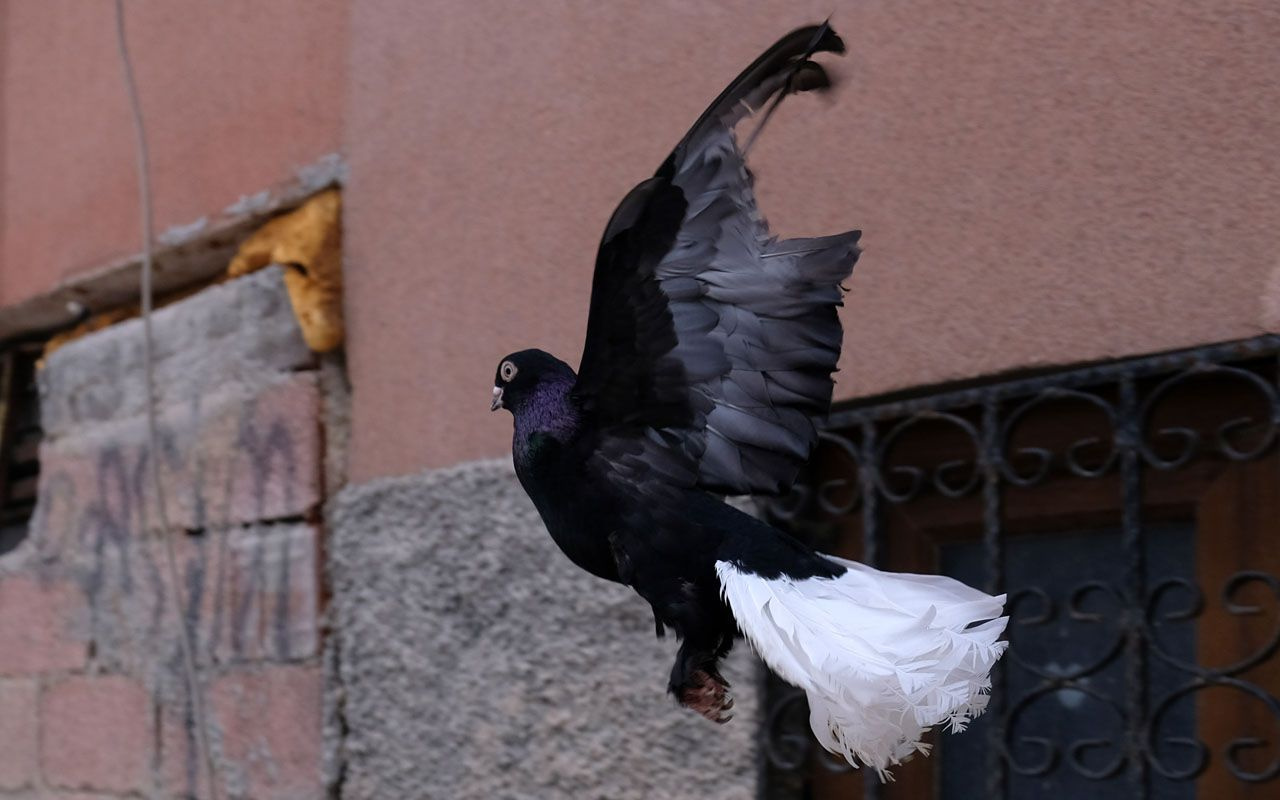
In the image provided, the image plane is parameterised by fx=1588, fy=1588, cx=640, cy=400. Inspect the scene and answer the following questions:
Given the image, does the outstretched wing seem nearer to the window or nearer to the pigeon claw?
the pigeon claw

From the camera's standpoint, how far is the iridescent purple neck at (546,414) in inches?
46.3

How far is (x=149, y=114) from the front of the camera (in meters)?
4.41

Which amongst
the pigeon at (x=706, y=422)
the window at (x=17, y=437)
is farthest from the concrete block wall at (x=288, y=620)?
the pigeon at (x=706, y=422)

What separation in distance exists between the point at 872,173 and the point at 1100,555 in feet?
2.40

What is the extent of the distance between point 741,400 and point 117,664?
3367 millimetres

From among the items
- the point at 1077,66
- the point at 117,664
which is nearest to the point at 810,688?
the point at 1077,66

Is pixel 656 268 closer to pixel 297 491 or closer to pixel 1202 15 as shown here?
pixel 1202 15

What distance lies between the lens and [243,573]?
3.79 meters

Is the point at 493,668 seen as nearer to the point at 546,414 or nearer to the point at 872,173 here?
the point at 872,173

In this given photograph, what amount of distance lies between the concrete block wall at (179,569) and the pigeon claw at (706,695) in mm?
2566

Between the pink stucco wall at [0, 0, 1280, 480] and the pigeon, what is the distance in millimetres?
1172

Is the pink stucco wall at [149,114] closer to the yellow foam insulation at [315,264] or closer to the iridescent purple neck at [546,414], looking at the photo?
the yellow foam insulation at [315,264]

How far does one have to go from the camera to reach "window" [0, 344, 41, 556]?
5.06m

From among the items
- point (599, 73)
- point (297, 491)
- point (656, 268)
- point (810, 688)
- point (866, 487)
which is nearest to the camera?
point (810, 688)
